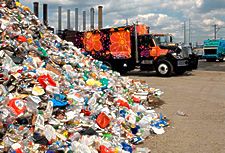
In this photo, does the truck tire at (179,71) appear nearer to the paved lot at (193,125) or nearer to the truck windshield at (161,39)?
the truck windshield at (161,39)

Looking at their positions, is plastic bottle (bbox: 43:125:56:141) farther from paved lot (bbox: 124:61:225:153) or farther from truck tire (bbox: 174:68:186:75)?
truck tire (bbox: 174:68:186:75)

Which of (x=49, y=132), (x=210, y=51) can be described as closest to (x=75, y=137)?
(x=49, y=132)

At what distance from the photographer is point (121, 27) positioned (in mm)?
14758

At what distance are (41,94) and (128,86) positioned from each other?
4.11m

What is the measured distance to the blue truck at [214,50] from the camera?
28.5 metres

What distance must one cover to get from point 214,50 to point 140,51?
1759cm

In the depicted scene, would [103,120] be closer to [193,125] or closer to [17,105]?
[17,105]

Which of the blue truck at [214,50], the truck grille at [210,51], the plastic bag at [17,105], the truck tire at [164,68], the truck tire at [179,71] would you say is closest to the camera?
the plastic bag at [17,105]

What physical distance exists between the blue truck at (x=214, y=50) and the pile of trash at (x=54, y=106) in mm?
24418

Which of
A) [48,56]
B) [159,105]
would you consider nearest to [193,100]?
[159,105]

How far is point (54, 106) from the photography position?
445 cm

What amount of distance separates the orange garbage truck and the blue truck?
15.2 metres

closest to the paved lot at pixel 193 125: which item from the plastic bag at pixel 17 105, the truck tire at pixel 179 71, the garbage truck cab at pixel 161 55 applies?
the plastic bag at pixel 17 105

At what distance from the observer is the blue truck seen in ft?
93.5
